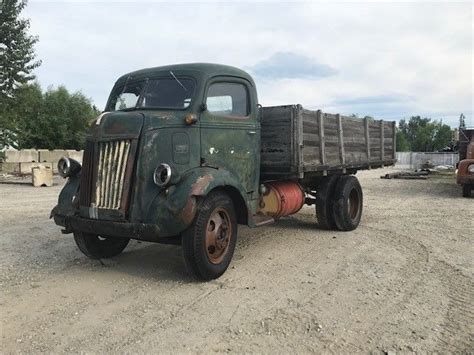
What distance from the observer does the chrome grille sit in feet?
17.4

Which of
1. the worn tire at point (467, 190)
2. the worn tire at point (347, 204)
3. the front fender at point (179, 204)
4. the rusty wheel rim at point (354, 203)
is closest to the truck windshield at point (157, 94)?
the front fender at point (179, 204)

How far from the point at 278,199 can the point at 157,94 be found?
244 cm

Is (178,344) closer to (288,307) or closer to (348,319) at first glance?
(288,307)

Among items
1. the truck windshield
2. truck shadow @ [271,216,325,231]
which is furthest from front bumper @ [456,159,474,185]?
the truck windshield

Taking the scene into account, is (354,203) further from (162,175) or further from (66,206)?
(66,206)

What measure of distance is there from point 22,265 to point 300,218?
18.2 feet

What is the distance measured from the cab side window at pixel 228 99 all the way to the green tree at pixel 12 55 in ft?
61.3

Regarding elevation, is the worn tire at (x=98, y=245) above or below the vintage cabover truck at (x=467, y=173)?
below

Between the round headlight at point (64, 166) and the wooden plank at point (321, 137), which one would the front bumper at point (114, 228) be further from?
the wooden plank at point (321, 137)

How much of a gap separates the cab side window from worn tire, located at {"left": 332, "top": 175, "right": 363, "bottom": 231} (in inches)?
108

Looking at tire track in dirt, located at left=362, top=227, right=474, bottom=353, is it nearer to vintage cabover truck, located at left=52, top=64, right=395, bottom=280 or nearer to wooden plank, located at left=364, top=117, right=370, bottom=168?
vintage cabover truck, located at left=52, top=64, right=395, bottom=280

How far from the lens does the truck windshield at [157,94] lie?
19.2ft

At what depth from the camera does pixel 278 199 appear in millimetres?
7211

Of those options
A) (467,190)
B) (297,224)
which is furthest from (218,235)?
(467,190)
